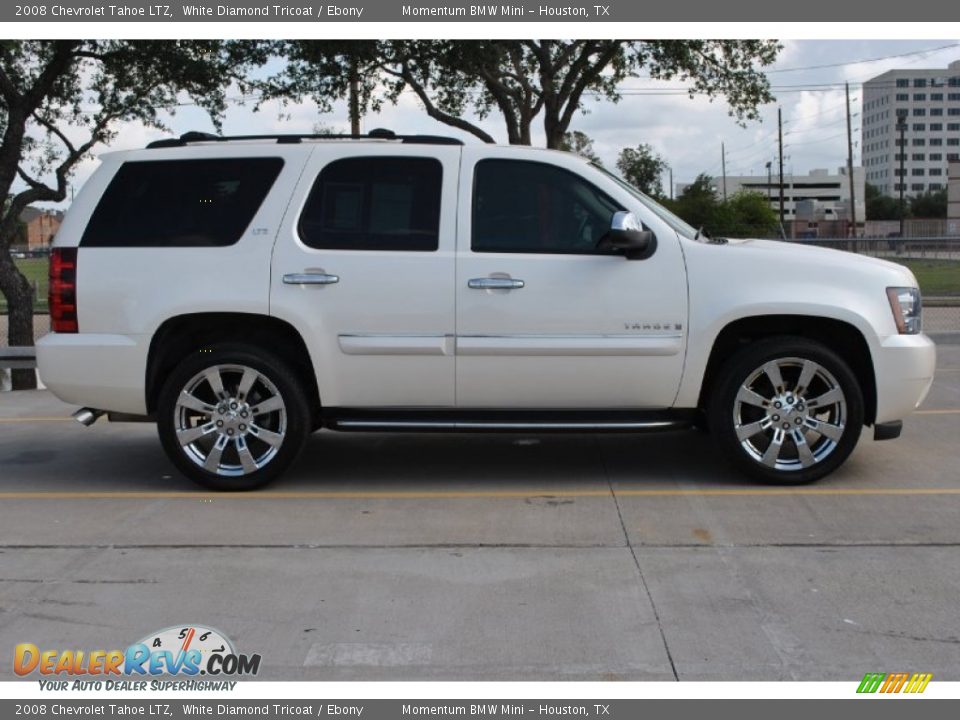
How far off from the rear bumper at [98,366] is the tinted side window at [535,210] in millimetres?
2157

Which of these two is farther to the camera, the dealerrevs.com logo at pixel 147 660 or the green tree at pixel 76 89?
the green tree at pixel 76 89

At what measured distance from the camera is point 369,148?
20.8 ft

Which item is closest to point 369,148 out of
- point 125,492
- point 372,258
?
point 372,258

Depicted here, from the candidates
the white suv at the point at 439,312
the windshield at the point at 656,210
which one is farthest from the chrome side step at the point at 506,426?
the windshield at the point at 656,210

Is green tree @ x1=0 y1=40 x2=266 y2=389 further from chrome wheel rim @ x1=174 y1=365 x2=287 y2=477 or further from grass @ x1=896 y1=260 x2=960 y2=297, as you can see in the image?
grass @ x1=896 y1=260 x2=960 y2=297

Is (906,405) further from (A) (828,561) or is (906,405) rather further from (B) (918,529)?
(A) (828,561)

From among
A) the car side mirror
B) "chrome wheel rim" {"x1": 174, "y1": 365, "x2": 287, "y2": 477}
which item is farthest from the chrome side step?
the car side mirror

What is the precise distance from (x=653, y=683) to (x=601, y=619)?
58cm

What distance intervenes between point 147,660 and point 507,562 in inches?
69.2

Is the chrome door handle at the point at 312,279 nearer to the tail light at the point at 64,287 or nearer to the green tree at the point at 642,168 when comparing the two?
the tail light at the point at 64,287

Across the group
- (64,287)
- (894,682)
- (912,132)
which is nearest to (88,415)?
(64,287)

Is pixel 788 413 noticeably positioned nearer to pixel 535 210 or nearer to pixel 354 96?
pixel 535 210

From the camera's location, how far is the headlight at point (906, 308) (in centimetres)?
608

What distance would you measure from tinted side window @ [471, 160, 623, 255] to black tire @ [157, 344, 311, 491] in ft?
4.74
